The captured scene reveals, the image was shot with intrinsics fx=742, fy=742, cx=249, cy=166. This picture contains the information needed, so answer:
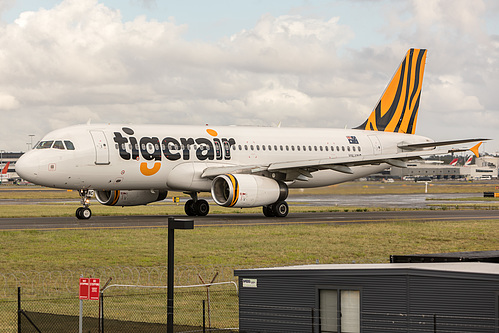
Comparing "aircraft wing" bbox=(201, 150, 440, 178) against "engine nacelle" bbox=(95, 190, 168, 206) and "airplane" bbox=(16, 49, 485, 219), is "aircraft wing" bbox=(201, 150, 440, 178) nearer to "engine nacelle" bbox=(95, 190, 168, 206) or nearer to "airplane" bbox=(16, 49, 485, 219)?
"airplane" bbox=(16, 49, 485, 219)

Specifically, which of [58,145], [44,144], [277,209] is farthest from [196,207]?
[44,144]

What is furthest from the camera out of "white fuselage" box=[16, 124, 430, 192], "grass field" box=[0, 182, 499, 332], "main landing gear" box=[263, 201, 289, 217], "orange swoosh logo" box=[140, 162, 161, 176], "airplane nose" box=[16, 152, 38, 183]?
"main landing gear" box=[263, 201, 289, 217]

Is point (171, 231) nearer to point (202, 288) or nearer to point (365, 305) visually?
point (365, 305)

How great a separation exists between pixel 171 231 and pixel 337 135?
38.9m

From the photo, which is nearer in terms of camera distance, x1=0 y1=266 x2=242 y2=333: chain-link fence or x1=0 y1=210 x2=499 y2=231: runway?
x1=0 y1=266 x2=242 y2=333: chain-link fence

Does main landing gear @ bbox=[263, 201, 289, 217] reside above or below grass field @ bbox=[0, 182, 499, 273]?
above

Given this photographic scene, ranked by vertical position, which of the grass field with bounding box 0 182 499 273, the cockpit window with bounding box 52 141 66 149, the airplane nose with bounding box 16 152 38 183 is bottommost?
the grass field with bounding box 0 182 499 273

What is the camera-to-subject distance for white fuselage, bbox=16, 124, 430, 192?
41.2 m

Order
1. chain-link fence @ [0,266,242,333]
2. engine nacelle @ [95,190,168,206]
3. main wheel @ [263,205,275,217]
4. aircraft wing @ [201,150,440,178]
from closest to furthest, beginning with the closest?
chain-link fence @ [0,266,242,333] → aircraft wing @ [201,150,440,178] → main wheel @ [263,205,275,217] → engine nacelle @ [95,190,168,206]

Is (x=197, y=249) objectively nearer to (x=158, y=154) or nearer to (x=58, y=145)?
(x=158, y=154)

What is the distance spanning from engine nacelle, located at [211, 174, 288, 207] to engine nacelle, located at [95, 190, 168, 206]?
21.8 feet

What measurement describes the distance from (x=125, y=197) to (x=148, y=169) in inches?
207

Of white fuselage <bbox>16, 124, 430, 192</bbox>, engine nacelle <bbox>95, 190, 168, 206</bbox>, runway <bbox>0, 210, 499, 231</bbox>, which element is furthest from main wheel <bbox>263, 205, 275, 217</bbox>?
engine nacelle <bbox>95, 190, 168, 206</bbox>

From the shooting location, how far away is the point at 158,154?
43750 millimetres
